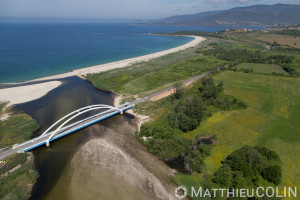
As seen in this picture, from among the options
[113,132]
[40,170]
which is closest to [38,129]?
[40,170]

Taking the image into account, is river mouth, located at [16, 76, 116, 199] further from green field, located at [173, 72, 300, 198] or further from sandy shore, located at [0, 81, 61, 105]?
green field, located at [173, 72, 300, 198]

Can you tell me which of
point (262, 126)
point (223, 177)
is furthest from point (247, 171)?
point (262, 126)

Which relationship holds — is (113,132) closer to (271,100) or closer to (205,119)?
(205,119)

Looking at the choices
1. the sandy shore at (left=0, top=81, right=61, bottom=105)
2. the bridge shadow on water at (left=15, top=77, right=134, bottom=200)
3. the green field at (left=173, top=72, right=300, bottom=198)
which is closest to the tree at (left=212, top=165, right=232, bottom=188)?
the green field at (left=173, top=72, right=300, bottom=198)

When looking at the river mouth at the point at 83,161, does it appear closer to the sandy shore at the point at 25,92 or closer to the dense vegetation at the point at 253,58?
the sandy shore at the point at 25,92

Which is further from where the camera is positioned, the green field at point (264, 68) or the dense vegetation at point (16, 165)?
the green field at point (264, 68)

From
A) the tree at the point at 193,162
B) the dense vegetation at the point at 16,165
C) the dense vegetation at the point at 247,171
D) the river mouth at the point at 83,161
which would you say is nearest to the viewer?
the dense vegetation at the point at 16,165

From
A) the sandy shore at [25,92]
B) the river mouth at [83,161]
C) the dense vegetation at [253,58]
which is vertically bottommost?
the river mouth at [83,161]

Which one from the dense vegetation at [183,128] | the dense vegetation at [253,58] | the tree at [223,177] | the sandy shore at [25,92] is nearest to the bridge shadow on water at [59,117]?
the sandy shore at [25,92]
